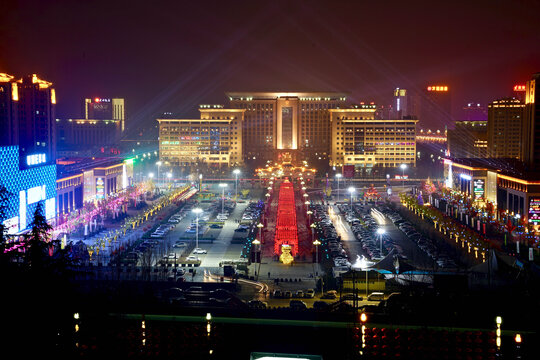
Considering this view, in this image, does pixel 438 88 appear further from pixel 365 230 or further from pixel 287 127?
pixel 365 230

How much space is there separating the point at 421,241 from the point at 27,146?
42.9 ft

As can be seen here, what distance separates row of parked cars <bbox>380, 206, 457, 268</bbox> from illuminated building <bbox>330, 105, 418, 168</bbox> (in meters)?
18.2

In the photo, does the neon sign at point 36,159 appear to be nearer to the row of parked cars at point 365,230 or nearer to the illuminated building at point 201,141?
the row of parked cars at point 365,230

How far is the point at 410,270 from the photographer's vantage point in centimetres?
1433

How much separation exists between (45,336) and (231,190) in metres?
23.5

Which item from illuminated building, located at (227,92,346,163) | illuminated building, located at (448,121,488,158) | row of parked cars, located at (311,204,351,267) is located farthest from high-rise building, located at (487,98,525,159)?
row of parked cars, located at (311,204,351,267)

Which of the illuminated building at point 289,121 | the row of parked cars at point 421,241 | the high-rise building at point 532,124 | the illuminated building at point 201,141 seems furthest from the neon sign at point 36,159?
the illuminated building at point 289,121

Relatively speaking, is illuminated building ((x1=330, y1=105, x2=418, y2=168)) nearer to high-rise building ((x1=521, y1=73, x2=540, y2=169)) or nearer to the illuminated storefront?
high-rise building ((x1=521, y1=73, x2=540, y2=169))

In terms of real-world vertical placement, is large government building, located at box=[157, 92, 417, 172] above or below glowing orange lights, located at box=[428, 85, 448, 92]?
below

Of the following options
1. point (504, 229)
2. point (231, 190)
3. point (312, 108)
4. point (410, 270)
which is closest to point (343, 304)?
point (410, 270)

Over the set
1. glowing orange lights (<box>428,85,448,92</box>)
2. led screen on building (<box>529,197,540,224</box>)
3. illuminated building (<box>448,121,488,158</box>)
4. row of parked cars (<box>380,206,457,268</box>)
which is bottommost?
row of parked cars (<box>380,206,457,268</box>)

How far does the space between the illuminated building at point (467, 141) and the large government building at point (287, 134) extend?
717 cm

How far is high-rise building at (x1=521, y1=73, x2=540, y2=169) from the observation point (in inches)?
923

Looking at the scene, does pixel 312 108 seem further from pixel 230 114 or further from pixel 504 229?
pixel 504 229
